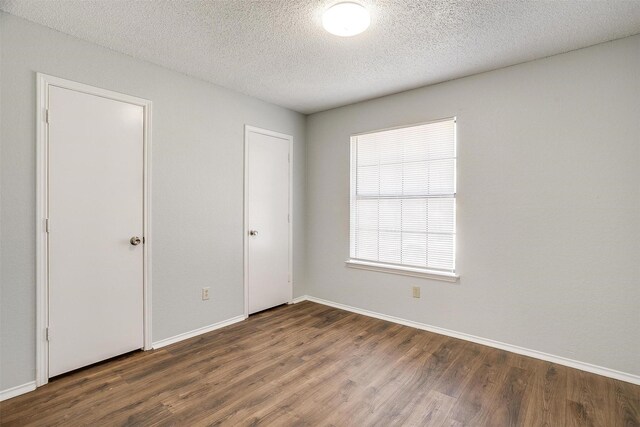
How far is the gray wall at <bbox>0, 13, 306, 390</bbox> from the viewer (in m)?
2.11

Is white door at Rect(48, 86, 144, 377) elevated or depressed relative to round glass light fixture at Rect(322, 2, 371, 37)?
depressed

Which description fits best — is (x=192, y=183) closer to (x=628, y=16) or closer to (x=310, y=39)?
(x=310, y=39)

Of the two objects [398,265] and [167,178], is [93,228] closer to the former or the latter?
[167,178]

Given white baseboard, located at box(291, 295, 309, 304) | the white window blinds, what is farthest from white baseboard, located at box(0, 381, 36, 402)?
the white window blinds

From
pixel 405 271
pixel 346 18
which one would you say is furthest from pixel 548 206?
pixel 346 18

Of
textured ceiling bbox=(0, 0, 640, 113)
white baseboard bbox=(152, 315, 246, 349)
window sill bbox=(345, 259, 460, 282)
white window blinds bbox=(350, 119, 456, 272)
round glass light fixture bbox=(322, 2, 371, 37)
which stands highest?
textured ceiling bbox=(0, 0, 640, 113)

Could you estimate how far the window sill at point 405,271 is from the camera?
3162mm

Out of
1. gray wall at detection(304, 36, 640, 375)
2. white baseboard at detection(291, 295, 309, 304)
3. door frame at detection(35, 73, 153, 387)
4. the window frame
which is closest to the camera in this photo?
door frame at detection(35, 73, 153, 387)

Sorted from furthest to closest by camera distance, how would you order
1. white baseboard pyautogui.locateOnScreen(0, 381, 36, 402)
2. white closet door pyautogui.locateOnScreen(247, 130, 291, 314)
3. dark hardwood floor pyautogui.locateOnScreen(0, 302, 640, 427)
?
white closet door pyautogui.locateOnScreen(247, 130, 291, 314)
white baseboard pyautogui.locateOnScreen(0, 381, 36, 402)
dark hardwood floor pyautogui.locateOnScreen(0, 302, 640, 427)

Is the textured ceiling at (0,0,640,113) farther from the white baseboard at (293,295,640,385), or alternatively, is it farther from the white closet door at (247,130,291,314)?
the white baseboard at (293,295,640,385)

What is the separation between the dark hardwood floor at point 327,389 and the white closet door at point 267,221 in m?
0.87

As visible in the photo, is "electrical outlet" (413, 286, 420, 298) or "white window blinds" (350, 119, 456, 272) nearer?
"white window blinds" (350, 119, 456, 272)

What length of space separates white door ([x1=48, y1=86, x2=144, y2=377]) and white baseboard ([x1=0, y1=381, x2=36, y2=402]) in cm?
12

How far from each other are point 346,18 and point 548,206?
2.19 meters
